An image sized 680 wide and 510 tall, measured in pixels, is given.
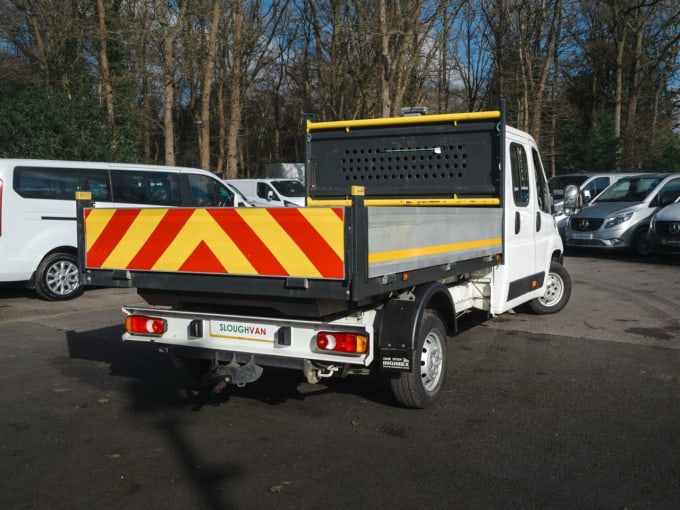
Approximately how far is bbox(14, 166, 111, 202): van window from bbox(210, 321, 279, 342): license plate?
6435mm

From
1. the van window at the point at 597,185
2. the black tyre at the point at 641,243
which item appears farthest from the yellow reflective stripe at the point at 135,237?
the van window at the point at 597,185

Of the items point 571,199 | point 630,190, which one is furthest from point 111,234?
point 630,190

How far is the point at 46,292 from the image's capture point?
1076cm

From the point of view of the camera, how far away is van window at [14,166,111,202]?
1046 cm

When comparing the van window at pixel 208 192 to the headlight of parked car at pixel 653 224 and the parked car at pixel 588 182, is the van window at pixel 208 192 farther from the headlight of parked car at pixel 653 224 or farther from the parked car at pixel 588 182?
the parked car at pixel 588 182

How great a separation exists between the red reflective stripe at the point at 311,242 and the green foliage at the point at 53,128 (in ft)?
55.6

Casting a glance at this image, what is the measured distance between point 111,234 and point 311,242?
5.67 feet

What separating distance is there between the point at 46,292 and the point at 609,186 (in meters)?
13.2

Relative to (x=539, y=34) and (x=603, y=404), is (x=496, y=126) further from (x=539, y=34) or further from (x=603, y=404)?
(x=539, y=34)

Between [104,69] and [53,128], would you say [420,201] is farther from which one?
[104,69]

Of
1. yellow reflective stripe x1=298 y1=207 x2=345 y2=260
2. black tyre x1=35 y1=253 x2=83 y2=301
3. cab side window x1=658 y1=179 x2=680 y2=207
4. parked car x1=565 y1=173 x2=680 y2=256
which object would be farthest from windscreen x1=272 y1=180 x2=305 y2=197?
yellow reflective stripe x1=298 y1=207 x2=345 y2=260

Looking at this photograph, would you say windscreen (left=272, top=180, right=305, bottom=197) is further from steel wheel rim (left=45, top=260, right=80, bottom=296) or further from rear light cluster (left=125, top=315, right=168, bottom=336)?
rear light cluster (left=125, top=315, right=168, bottom=336)

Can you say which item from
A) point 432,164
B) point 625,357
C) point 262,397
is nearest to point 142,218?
point 262,397

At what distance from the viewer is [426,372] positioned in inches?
215
